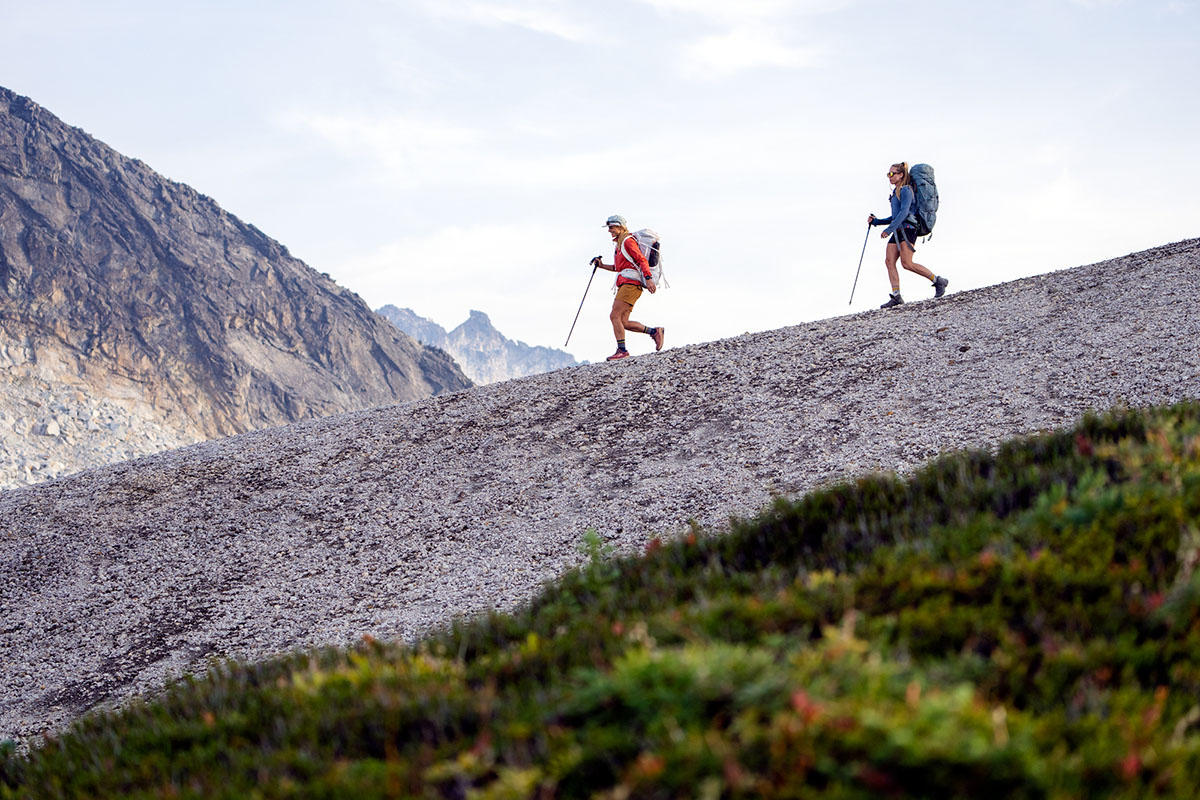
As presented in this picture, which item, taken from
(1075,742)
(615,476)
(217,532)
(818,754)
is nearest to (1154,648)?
(1075,742)

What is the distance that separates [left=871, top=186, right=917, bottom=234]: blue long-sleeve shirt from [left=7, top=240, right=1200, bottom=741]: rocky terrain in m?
1.55

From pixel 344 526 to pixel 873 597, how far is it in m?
7.14

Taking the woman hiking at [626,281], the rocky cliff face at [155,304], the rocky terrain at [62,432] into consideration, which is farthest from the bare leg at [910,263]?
the rocky cliff face at [155,304]

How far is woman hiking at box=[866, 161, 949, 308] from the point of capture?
13.8 metres

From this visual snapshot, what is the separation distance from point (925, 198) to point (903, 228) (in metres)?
0.61

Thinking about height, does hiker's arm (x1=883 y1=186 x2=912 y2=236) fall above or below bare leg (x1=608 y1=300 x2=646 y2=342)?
above

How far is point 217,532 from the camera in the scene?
9.36m

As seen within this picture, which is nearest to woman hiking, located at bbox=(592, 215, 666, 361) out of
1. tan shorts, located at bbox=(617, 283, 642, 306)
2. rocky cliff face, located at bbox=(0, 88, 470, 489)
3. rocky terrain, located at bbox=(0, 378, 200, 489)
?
tan shorts, located at bbox=(617, 283, 642, 306)

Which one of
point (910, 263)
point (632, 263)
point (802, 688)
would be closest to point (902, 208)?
point (910, 263)

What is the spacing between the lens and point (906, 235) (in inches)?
549

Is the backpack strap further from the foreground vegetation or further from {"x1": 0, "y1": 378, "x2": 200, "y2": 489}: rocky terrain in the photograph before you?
{"x1": 0, "y1": 378, "x2": 200, "y2": 489}: rocky terrain

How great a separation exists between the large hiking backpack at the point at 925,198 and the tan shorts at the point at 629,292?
4.95 meters

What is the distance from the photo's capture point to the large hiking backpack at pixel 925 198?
13.8 m

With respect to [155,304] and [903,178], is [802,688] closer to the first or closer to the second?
[903,178]
